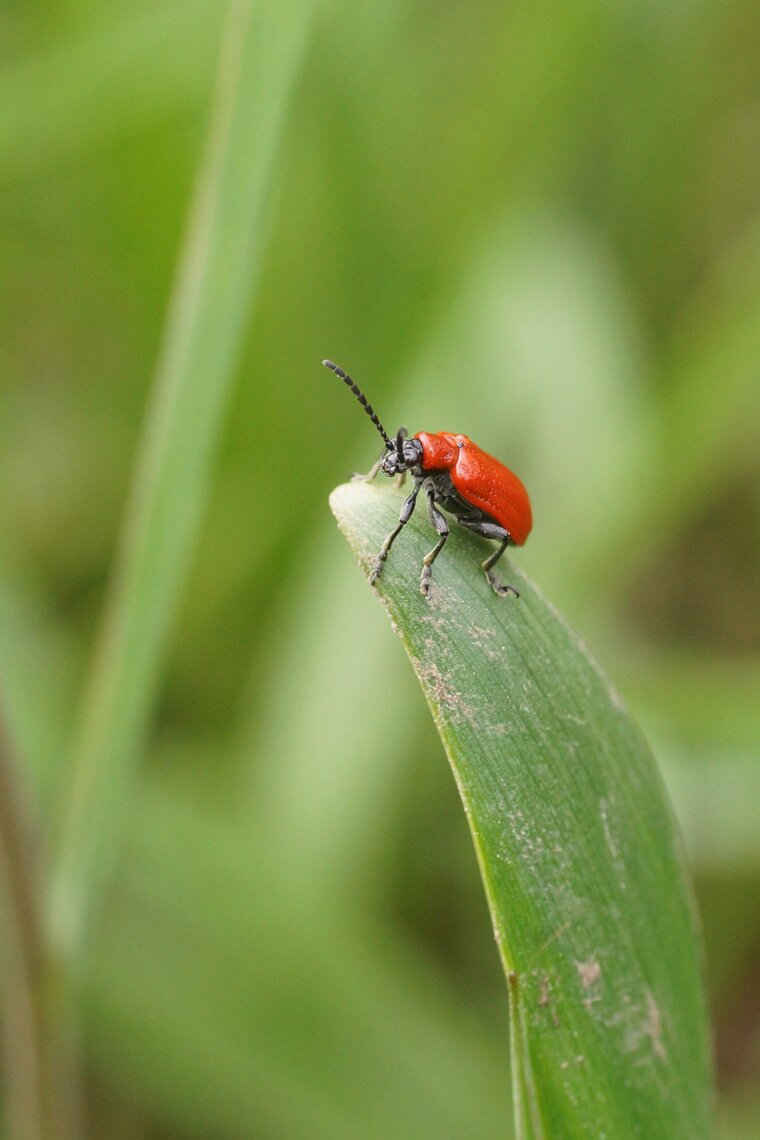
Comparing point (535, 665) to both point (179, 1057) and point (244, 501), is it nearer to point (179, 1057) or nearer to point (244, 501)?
point (179, 1057)

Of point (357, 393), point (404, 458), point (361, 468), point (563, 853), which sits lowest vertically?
point (563, 853)

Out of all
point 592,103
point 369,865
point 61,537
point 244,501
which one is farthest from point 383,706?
point 592,103

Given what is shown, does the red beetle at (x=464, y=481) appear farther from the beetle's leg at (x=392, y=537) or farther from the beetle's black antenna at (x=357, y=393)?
the beetle's leg at (x=392, y=537)

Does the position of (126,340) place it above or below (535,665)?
above

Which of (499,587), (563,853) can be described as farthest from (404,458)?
(563,853)

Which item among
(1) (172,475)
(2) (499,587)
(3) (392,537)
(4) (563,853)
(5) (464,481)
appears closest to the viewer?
(4) (563,853)

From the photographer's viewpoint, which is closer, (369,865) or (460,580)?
(460,580)

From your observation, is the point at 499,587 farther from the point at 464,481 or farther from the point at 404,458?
the point at 404,458

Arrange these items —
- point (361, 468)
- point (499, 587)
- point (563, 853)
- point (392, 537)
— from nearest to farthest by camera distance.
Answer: point (563, 853)
point (392, 537)
point (499, 587)
point (361, 468)
